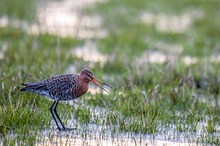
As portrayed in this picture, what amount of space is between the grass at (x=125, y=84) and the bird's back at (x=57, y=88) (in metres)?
0.24

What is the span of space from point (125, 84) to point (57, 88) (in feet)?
7.09

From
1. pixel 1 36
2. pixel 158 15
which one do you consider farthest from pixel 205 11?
pixel 1 36

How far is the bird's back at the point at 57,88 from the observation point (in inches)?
332

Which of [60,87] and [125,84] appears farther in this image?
[125,84]

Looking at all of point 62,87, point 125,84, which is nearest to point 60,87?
point 62,87

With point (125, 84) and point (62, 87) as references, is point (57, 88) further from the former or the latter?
point (125, 84)

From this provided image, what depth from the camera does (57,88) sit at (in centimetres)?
842

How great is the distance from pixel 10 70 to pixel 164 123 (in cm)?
314

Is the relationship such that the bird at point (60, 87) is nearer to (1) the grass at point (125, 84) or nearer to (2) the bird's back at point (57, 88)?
(2) the bird's back at point (57, 88)

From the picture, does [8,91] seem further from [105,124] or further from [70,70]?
[70,70]

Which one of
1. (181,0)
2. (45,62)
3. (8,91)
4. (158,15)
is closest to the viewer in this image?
(8,91)

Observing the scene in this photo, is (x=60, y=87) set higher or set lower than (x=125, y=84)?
lower

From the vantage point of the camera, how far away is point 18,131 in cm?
754

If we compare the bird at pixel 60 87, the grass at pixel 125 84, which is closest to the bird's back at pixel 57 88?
the bird at pixel 60 87
